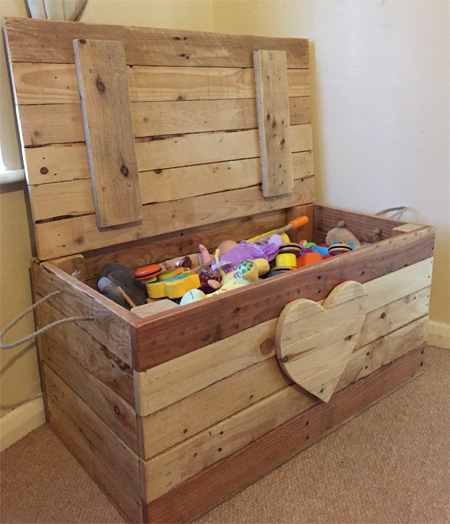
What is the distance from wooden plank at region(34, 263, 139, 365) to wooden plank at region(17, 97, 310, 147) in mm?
272

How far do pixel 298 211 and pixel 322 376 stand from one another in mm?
590

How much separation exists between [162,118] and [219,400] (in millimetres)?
653

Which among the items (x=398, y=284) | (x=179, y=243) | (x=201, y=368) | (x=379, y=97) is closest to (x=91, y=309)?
(x=201, y=368)

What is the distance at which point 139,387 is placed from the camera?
84 cm

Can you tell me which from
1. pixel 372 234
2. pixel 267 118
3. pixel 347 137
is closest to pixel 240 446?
pixel 372 234

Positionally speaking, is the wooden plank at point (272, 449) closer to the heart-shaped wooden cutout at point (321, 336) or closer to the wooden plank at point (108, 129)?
the heart-shaped wooden cutout at point (321, 336)

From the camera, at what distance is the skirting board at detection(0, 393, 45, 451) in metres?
1.20

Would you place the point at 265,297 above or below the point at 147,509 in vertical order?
above

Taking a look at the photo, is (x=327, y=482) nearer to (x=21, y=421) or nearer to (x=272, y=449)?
(x=272, y=449)

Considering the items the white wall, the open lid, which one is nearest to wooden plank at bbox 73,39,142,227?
the open lid

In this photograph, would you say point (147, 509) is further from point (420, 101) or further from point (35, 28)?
point (420, 101)

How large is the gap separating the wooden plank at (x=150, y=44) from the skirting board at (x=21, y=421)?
77 centimetres

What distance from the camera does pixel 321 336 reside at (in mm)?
1090

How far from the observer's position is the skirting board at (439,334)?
1.58 meters
